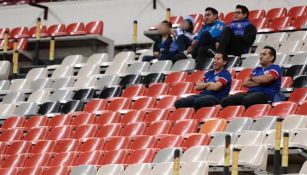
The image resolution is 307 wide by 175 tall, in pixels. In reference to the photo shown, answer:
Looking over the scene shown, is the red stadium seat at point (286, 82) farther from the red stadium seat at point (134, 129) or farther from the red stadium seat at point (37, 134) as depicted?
the red stadium seat at point (37, 134)

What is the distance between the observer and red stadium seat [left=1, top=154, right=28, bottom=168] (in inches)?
597

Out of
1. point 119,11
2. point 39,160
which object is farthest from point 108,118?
point 119,11

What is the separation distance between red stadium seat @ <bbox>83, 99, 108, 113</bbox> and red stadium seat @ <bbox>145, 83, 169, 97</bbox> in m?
0.65

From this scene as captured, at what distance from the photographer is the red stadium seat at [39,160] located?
1485 cm

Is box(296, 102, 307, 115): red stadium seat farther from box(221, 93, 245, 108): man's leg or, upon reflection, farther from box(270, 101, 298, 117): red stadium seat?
box(221, 93, 245, 108): man's leg

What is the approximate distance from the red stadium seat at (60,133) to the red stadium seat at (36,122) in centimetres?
73

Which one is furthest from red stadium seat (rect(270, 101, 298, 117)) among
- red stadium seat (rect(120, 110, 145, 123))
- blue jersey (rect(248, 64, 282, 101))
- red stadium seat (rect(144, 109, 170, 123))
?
red stadium seat (rect(120, 110, 145, 123))

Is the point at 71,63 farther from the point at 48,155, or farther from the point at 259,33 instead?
the point at 48,155

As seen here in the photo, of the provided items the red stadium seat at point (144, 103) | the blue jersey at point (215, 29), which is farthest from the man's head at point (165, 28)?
the red stadium seat at point (144, 103)

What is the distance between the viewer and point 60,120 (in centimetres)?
1642

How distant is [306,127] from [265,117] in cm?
65

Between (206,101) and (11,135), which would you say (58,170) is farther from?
(11,135)

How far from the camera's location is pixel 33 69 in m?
19.5

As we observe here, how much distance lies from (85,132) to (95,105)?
1.23 metres
